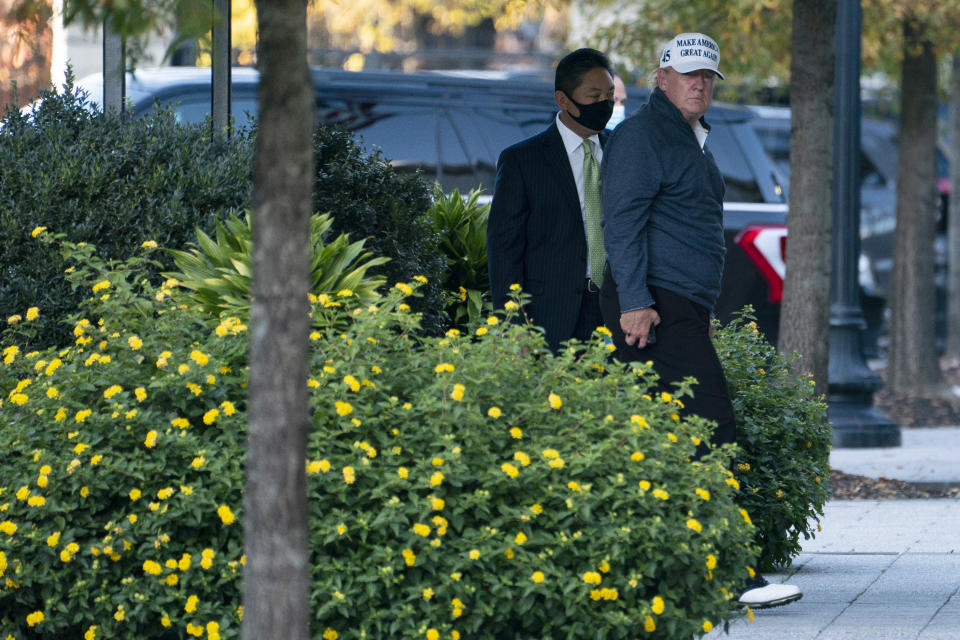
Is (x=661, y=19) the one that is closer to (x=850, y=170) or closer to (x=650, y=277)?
(x=850, y=170)

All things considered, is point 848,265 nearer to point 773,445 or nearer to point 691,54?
point 773,445

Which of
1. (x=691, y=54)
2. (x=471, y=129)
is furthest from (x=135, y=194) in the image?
(x=471, y=129)

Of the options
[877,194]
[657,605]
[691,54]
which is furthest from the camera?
[877,194]

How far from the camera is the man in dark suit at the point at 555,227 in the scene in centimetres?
526

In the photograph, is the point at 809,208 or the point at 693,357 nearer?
the point at 693,357

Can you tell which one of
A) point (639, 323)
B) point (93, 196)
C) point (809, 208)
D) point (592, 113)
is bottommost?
point (639, 323)

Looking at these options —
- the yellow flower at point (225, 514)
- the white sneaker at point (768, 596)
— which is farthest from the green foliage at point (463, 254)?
the yellow flower at point (225, 514)

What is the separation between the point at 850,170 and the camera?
9.61 m

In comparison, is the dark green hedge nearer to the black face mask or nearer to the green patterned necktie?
the green patterned necktie

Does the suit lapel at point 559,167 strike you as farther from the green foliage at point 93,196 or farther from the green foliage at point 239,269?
the green foliage at point 93,196

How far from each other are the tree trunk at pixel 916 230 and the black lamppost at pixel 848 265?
2858 millimetres

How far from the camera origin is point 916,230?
12578mm

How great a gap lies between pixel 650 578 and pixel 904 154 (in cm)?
972

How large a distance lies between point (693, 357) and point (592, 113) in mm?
1089
